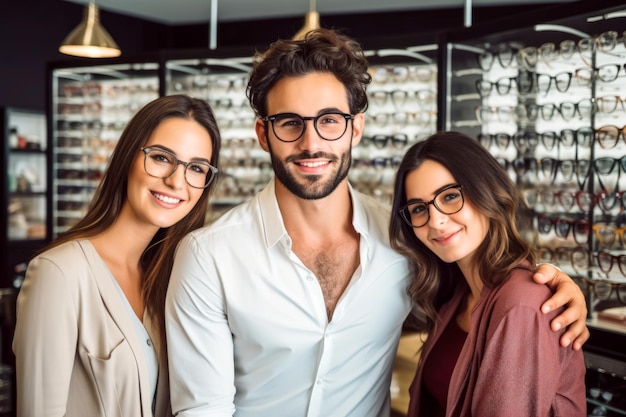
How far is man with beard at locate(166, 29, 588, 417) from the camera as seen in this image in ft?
7.43

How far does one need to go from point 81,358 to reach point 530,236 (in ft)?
9.17

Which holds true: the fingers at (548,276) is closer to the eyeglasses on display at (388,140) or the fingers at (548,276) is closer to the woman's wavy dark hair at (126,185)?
the woman's wavy dark hair at (126,185)

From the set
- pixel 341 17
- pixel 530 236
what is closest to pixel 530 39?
pixel 530 236

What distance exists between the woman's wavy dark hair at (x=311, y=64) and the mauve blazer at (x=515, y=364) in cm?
88

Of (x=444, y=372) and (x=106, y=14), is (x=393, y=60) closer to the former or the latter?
(x=444, y=372)

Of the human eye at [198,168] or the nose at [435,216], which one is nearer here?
the nose at [435,216]

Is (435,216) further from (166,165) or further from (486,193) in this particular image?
(166,165)

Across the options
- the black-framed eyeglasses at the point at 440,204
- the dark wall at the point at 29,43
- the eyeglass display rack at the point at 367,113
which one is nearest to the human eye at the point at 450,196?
the black-framed eyeglasses at the point at 440,204

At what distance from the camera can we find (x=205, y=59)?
5238mm

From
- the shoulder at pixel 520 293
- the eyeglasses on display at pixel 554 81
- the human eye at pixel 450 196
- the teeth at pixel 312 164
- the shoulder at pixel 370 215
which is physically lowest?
the shoulder at pixel 520 293

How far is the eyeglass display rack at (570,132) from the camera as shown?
325cm

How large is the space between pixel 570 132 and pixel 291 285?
7.45 feet

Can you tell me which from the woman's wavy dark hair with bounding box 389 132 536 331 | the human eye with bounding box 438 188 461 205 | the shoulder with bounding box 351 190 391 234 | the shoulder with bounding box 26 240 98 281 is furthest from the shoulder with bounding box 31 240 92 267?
the human eye with bounding box 438 188 461 205

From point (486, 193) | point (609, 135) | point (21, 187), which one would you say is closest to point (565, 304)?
point (486, 193)
